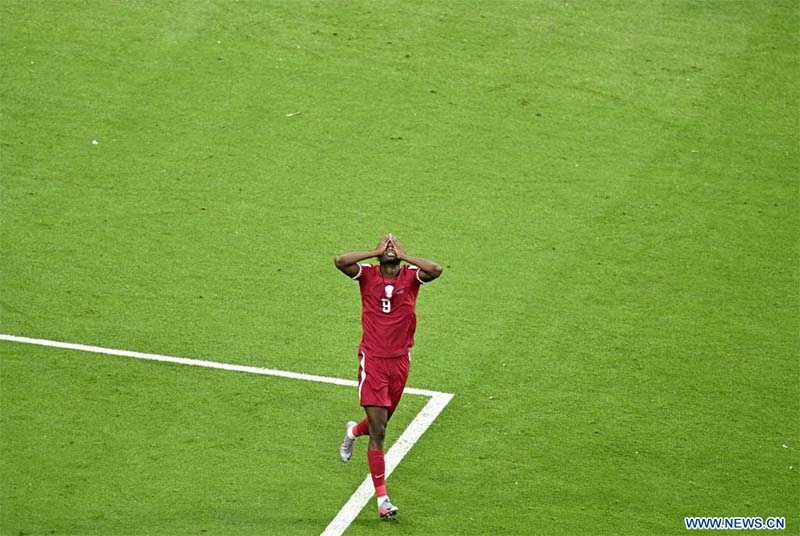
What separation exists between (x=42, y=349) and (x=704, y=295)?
6.67 metres

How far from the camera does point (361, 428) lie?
1212 cm

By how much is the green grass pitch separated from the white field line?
0.35 ft

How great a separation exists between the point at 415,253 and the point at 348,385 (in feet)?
7.45

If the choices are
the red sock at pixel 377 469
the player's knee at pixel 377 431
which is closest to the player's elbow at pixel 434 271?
the player's knee at pixel 377 431

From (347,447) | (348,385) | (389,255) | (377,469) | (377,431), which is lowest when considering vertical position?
(348,385)

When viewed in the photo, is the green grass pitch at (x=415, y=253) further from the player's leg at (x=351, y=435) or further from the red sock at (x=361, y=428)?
the red sock at (x=361, y=428)

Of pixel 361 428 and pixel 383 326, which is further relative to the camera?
pixel 361 428

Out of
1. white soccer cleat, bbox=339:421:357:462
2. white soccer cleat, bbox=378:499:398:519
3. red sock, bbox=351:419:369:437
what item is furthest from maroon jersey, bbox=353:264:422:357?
white soccer cleat, bbox=378:499:398:519

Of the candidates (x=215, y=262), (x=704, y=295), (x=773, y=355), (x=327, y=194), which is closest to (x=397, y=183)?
(x=327, y=194)

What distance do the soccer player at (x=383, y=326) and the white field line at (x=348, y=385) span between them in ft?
0.97

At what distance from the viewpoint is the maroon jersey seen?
11680mm

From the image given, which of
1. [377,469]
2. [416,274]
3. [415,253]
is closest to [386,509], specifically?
[377,469]

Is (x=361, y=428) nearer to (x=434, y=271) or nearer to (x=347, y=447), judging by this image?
(x=347, y=447)

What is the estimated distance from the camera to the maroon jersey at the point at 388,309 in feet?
38.3
